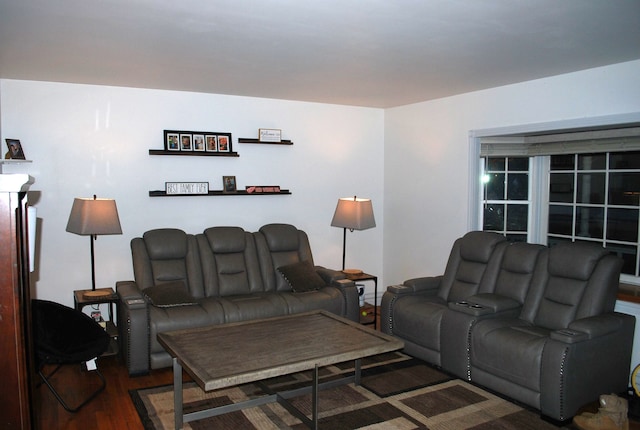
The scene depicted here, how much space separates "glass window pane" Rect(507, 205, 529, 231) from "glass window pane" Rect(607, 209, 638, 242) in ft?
2.80

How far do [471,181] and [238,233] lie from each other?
7.95 feet

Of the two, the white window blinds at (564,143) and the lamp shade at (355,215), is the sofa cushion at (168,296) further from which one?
the white window blinds at (564,143)

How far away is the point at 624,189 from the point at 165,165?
14.3 feet

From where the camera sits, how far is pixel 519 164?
18.0 ft

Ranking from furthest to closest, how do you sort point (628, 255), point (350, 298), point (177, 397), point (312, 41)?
point (350, 298)
point (628, 255)
point (312, 41)
point (177, 397)

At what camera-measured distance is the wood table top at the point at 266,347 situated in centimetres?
293

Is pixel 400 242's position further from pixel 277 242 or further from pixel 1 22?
pixel 1 22

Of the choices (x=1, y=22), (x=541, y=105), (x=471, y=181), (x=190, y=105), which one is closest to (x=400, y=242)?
(x=471, y=181)

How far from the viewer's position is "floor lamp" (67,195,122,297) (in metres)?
4.34

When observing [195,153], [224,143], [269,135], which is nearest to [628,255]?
[269,135]

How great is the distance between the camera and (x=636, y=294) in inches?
167

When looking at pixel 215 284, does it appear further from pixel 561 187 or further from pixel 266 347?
pixel 561 187

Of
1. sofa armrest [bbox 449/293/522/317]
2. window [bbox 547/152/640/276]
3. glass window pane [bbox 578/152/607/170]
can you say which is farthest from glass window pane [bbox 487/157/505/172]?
sofa armrest [bbox 449/293/522/317]

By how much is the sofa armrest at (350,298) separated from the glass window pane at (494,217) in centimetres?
162
